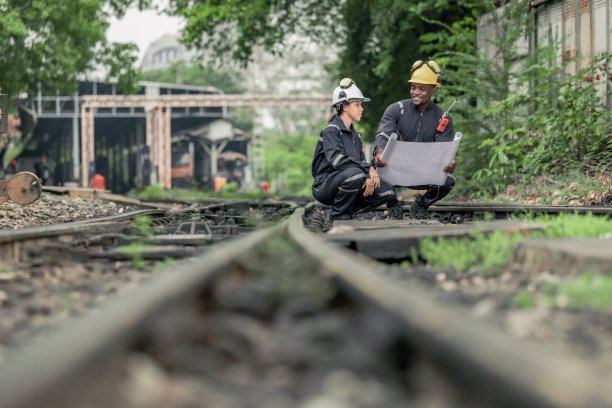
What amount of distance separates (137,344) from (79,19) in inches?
876

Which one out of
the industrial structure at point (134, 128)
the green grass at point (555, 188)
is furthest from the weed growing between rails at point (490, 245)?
the industrial structure at point (134, 128)

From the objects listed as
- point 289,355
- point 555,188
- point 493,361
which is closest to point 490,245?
point 289,355

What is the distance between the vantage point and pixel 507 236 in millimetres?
3854

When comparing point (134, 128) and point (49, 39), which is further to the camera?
point (134, 128)

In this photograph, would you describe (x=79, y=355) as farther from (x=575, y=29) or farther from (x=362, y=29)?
(x=362, y=29)

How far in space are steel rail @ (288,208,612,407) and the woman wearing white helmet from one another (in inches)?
186

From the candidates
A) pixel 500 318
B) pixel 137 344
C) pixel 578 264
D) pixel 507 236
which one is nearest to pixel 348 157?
pixel 507 236

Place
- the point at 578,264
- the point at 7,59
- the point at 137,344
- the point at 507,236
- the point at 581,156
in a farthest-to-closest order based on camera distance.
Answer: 1. the point at 7,59
2. the point at 581,156
3. the point at 507,236
4. the point at 578,264
5. the point at 137,344

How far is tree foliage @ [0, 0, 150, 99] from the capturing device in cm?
2039

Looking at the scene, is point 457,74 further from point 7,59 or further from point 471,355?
point 7,59

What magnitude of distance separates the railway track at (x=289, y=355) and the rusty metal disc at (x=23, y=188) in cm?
628

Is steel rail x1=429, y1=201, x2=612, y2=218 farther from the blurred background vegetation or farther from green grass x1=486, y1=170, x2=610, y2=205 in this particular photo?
the blurred background vegetation

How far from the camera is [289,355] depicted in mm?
1834

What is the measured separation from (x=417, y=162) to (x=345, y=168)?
2.33 ft
